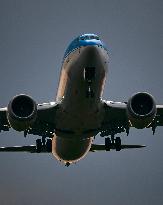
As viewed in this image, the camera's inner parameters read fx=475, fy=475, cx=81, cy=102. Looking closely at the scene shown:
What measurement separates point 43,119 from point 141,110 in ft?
21.7

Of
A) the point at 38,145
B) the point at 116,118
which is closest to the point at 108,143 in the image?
the point at 116,118

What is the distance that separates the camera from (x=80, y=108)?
26.8 meters

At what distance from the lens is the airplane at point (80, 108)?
25.6 meters

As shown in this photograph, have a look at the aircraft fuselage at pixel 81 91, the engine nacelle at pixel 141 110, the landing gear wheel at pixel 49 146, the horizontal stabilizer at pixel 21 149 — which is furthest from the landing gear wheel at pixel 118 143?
the engine nacelle at pixel 141 110

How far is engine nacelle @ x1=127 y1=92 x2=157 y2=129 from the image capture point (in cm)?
2592

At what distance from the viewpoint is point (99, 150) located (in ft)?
121

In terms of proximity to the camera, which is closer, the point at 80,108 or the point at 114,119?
the point at 80,108

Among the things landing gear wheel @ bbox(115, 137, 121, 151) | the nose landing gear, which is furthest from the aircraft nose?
landing gear wheel @ bbox(115, 137, 121, 151)

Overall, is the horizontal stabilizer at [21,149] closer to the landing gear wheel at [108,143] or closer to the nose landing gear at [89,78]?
the landing gear wheel at [108,143]

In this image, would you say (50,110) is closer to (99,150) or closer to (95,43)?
(95,43)

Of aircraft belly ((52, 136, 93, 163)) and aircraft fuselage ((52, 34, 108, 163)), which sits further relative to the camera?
aircraft belly ((52, 136, 93, 163))

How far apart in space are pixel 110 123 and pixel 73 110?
16.3 feet

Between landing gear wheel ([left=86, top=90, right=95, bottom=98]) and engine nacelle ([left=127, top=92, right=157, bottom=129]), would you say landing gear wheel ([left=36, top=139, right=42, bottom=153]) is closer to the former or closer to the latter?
landing gear wheel ([left=86, top=90, right=95, bottom=98])

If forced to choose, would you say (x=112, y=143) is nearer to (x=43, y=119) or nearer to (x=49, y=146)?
(x=49, y=146)
